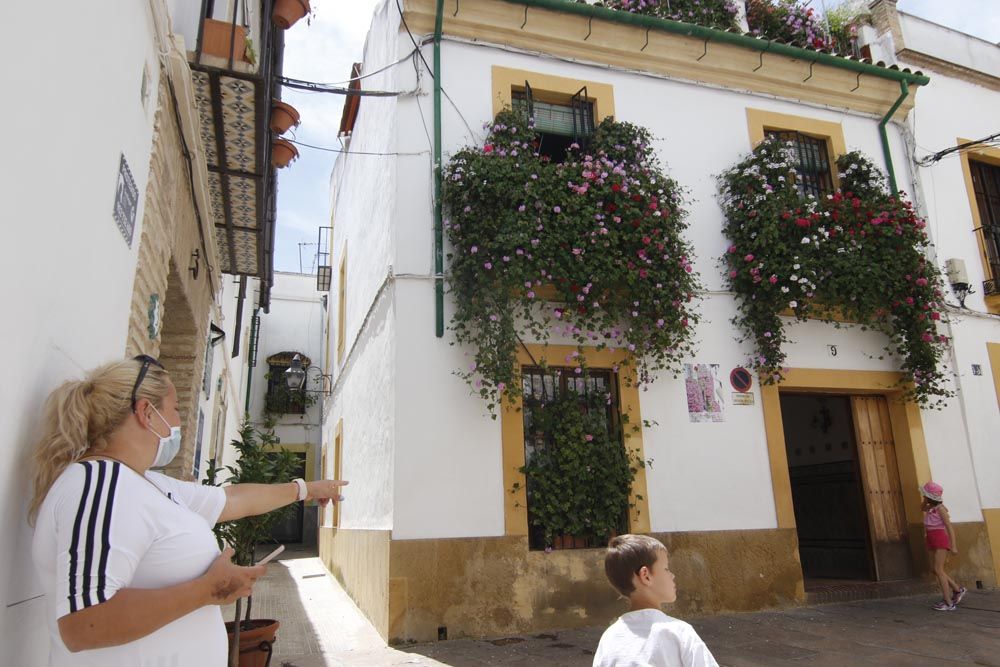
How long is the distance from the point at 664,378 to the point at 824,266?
2.17 metres

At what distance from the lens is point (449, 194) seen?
6.65 metres

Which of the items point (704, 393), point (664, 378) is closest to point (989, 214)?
point (704, 393)

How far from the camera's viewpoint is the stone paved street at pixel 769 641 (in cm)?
503

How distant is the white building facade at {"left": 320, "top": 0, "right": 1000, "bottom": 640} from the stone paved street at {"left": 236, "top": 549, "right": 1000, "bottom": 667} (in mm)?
274

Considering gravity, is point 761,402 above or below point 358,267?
below

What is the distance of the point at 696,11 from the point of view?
28.1ft

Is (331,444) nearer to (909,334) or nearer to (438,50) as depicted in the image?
(438,50)

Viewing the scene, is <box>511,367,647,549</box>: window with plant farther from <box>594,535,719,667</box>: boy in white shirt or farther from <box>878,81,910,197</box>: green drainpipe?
<box>878,81,910,197</box>: green drainpipe

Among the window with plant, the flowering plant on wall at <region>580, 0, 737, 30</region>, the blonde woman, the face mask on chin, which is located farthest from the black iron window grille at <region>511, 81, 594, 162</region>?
the blonde woman

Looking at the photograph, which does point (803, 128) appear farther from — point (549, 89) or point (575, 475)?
point (575, 475)

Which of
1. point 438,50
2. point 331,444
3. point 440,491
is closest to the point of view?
point 440,491

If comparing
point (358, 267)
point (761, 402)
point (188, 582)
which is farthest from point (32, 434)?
point (358, 267)

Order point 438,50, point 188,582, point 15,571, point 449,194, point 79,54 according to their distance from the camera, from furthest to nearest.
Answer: point 438,50 < point 449,194 < point 79,54 < point 15,571 < point 188,582

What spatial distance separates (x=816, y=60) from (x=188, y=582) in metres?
9.23
